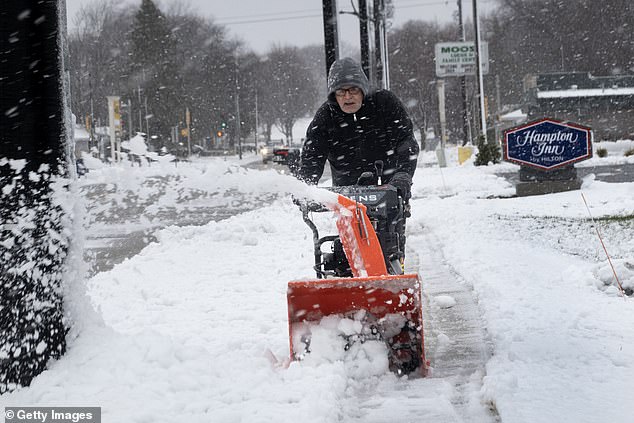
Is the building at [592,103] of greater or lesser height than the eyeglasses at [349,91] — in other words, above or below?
above

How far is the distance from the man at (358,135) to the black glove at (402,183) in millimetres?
279

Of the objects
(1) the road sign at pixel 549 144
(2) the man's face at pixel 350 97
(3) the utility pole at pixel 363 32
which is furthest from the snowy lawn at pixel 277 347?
(3) the utility pole at pixel 363 32

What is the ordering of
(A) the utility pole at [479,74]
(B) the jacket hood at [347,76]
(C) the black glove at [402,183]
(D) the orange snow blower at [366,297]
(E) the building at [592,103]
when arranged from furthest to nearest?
(E) the building at [592,103]
(A) the utility pole at [479,74]
(B) the jacket hood at [347,76]
(C) the black glove at [402,183]
(D) the orange snow blower at [366,297]

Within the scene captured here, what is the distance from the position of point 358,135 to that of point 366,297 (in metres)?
1.48

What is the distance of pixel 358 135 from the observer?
16.3ft

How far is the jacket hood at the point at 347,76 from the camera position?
4.66m

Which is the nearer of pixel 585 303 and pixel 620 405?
pixel 620 405

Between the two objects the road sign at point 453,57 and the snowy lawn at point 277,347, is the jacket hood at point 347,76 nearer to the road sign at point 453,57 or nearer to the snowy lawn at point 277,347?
the snowy lawn at point 277,347

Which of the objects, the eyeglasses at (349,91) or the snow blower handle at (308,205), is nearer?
the snow blower handle at (308,205)

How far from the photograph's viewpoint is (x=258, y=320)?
5.41m

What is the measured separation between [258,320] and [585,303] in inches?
100

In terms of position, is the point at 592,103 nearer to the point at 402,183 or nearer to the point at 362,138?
the point at 362,138

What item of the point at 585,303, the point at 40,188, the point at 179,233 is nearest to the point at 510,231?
the point at 585,303

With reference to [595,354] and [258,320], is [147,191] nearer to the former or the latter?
[258,320]
